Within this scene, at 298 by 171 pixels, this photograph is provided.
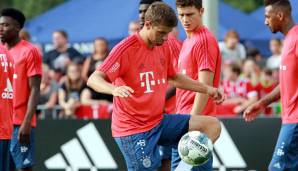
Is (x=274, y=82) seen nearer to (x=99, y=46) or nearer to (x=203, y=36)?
(x=99, y=46)

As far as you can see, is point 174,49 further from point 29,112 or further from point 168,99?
point 29,112

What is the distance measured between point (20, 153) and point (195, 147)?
11.2 feet

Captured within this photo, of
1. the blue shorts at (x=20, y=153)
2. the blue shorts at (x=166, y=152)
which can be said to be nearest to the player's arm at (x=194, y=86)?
the blue shorts at (x=166, y=152)

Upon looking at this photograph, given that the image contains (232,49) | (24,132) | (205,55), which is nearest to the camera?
(205,55)

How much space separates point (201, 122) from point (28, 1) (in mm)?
42849

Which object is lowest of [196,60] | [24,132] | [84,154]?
[84,154]

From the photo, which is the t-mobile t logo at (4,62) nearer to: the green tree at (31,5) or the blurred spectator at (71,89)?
the blurred spectator at (71,89)

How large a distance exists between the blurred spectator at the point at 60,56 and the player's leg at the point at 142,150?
9.05 metres

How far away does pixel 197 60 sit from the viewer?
11.7 meters

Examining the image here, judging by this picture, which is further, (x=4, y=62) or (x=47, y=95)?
(x=47, y=95)

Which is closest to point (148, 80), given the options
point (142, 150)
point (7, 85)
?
point (142, 150)

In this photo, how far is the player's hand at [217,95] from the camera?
10984mm

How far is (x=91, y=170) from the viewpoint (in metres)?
16.4

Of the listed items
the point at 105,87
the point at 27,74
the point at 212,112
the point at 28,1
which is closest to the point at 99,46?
the point at 27,74
